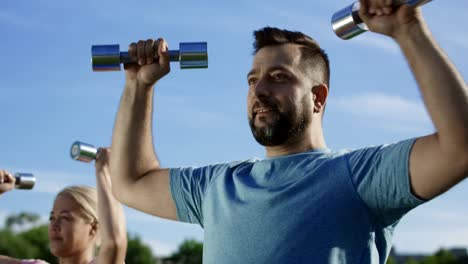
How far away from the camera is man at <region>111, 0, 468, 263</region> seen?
8.98ft

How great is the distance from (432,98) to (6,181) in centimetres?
376

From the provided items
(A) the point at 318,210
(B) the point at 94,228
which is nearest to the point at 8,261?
(B) the point at 94,228

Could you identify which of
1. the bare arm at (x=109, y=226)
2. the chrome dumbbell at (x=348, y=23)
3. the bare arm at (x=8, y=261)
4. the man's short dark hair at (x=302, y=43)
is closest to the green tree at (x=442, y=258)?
the bare arm at (x=8, y=261)

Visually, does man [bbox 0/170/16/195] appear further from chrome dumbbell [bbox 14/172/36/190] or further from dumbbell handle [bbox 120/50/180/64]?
dumbbell handle [bbox 120/50/180/64]

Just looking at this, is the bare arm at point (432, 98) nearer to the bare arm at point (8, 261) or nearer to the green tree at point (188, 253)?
the bare arm at point (8, 261)

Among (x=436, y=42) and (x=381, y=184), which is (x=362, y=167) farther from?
(x=436, y=42)

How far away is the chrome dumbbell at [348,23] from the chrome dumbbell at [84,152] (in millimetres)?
2456

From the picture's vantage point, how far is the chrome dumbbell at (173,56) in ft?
11.5

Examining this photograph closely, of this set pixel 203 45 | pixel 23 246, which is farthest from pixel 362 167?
pixel 23 246

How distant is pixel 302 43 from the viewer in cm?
370

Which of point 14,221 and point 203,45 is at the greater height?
point 203,45

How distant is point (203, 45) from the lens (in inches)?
138

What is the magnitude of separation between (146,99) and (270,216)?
1058 mm

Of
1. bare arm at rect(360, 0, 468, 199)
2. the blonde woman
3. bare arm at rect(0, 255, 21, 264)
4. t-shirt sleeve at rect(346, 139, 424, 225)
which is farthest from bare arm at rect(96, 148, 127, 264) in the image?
bare arm at rect(360, 0, 468, 199)
